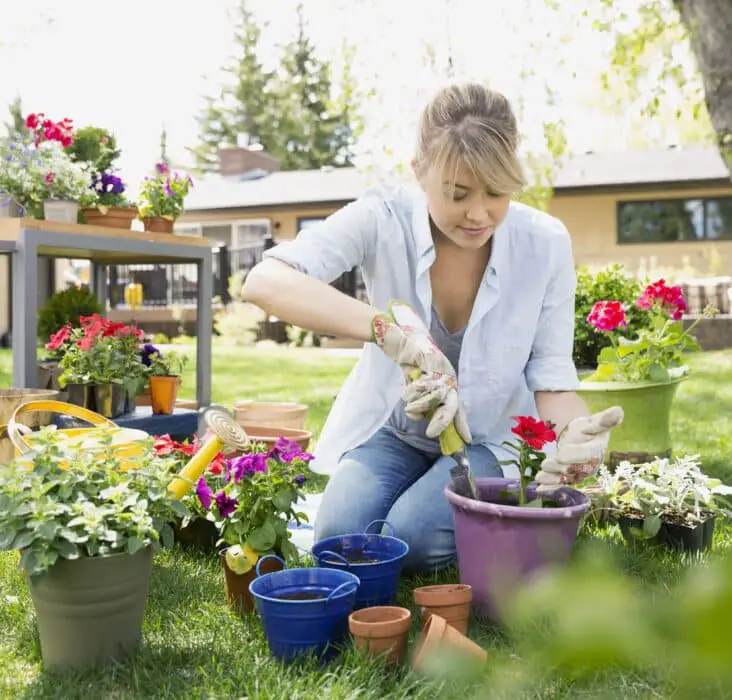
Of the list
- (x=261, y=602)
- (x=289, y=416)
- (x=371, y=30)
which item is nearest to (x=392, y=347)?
(x=261, y=602)

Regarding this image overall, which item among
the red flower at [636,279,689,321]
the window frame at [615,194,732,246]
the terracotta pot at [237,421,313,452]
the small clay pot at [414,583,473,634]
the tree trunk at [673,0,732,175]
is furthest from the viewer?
the window frame at [615,194,732,246]

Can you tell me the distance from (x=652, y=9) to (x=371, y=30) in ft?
7.30

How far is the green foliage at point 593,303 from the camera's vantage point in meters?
3.94

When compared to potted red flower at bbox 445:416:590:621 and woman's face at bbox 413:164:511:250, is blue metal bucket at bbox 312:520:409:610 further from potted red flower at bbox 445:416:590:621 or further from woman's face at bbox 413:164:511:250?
woman's face at bbox 413:164:511:250

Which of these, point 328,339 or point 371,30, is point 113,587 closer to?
point 371,30

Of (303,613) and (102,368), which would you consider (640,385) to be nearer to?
(303,613)

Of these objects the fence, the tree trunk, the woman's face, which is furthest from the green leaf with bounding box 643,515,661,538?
the fence

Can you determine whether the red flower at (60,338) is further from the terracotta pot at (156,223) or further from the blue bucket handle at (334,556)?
the blue bucket handle at (334,556)

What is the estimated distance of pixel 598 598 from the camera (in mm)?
230

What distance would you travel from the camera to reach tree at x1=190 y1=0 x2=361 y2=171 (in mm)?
27328

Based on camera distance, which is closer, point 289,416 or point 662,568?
point 662,568

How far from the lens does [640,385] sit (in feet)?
9.61

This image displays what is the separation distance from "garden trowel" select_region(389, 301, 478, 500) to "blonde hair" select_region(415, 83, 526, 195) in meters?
0.33

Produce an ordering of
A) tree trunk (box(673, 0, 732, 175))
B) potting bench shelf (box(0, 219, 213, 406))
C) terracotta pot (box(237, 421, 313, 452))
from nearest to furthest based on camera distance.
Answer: potting bench shelf (box(0, 219, 213, 406)) → terracotta pot (box(237, 421, 313, 452)) → tree trunk (box(673, 0, 732, 175))
